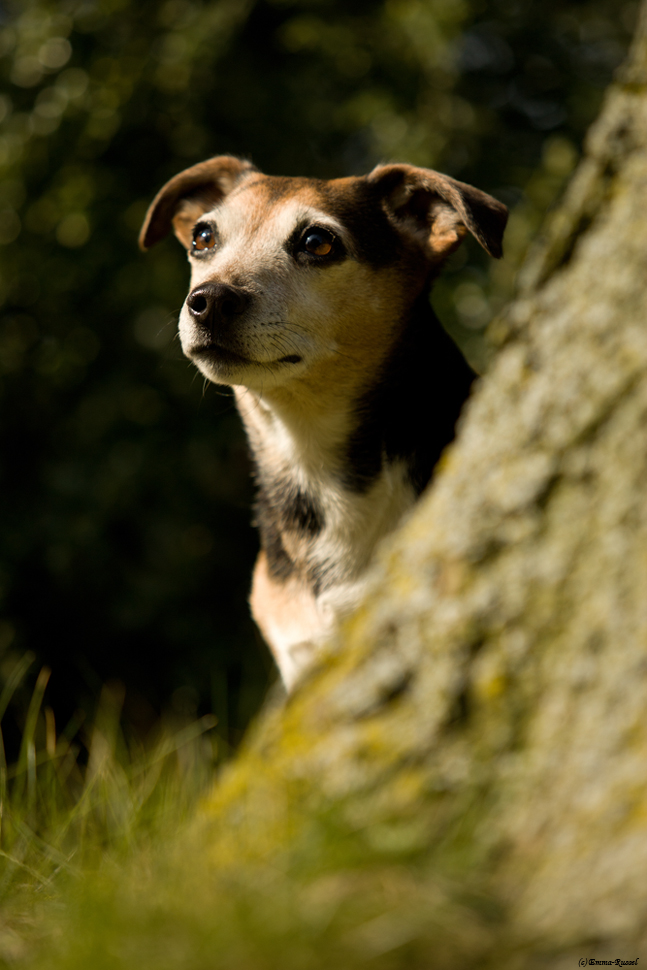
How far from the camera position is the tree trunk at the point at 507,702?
1247 millimetres

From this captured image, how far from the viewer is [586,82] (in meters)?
5.24

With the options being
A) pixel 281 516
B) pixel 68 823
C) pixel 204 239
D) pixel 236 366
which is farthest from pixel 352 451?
pixel 68 823

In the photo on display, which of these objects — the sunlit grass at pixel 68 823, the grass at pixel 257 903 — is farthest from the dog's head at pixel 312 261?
the grass at pixel 257 903

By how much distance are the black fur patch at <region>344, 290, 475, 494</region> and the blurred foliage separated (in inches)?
68.2

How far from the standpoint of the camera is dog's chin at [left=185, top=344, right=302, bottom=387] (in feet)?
10.1

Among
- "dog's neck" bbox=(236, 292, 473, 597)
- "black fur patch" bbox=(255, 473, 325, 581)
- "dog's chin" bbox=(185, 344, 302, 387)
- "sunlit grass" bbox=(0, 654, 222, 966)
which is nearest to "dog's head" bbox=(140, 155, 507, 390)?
"dog's chin" bbox=(185, 344, 302, 387)

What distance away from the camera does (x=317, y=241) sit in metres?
3.36

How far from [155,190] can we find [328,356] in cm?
251

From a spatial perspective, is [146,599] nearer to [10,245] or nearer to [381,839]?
[10,245]

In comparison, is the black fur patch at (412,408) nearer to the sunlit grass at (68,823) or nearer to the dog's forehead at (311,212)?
the dog's forehead at (311,212)

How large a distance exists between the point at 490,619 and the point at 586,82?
483 centimetres

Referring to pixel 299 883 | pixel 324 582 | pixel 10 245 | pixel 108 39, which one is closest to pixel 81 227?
pixel 10 245

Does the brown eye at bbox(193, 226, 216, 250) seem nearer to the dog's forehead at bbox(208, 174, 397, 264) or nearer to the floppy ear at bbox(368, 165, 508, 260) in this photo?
the dog's forehead at bbox(208, 174, 397, 264)

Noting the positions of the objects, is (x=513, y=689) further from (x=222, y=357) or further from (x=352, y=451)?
(x=222, y=357)
